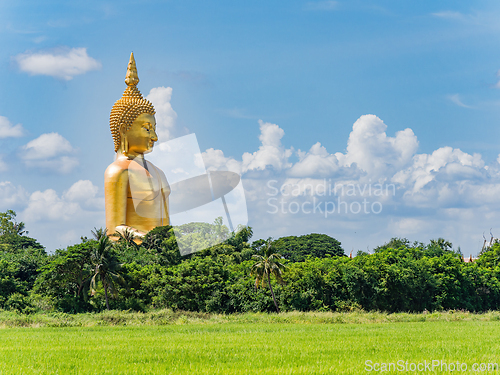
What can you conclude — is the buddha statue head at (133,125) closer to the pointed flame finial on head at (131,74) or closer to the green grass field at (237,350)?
the pointed flame finial on head at (131,74)

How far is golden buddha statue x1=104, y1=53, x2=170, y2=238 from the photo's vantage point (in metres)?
38.2

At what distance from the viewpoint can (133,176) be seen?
3831cm

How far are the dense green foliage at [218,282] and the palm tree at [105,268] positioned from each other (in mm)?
63

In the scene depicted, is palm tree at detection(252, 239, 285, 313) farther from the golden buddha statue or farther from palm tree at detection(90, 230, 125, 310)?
the golden buddha statue

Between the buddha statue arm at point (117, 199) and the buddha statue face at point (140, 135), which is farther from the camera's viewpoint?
the buddha statue face at point (140, 135)

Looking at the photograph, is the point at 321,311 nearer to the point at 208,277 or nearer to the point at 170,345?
the point at 208,277

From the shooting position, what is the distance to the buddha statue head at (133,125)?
3869 centimetres

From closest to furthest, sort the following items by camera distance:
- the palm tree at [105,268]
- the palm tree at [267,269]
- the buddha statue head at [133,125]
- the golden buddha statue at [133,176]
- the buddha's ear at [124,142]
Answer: the palm tree at [105,268]
the palm tree at [267,269]
the golden buddha statue at [133,176]
the buddha statue head at [133,125]
the buddha's ear at [124,142]

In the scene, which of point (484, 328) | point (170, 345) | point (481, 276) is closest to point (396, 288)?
point (481, 276)

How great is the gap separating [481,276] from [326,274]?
44.4 ft

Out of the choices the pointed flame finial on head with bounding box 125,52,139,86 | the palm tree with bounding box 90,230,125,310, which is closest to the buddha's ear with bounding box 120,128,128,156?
the pointed flame finial on head with bounding box 125,52,139,86

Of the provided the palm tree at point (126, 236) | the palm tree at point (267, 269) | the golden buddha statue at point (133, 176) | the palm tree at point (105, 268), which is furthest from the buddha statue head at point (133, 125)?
the palm tree at point (267, 269)

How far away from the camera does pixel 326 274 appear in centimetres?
3675

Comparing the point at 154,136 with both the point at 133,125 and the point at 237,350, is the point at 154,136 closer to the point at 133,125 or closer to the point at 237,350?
the point at 133,125
